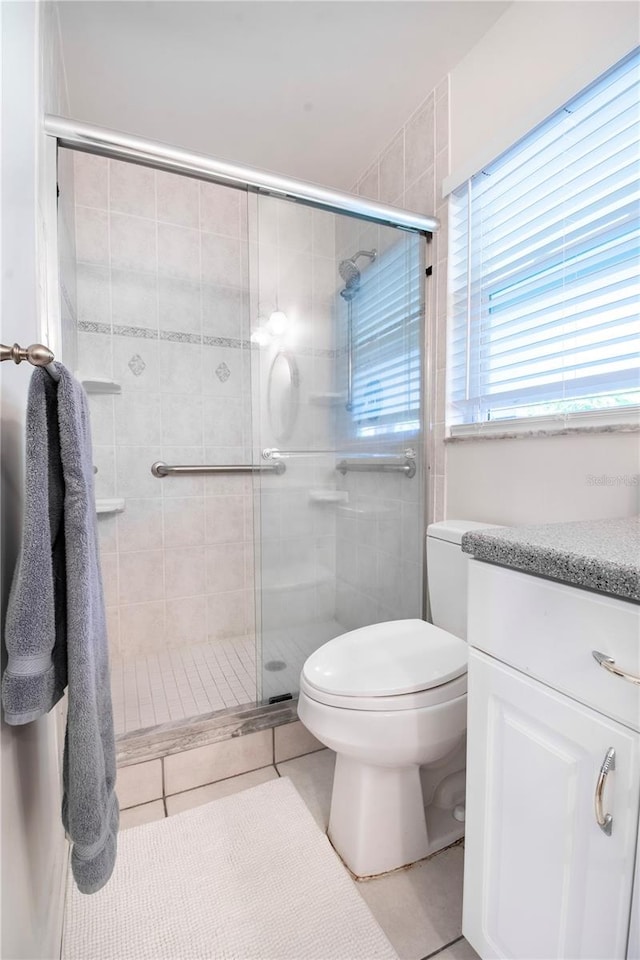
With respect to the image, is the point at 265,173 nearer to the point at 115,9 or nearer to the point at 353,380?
the point at 115,9

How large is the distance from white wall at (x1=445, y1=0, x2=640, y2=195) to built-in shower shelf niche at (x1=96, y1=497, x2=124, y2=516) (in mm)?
1798

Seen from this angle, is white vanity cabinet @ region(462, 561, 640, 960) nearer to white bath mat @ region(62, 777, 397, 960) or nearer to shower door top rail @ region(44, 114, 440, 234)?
white bath mat @ region(62, 777, 397, 960)

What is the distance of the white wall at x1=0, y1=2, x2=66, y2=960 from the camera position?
537mm

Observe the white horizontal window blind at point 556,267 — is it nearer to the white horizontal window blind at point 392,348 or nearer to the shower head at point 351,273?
the white horizontal window blind at point 392,348

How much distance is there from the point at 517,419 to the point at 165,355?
5.31 ft

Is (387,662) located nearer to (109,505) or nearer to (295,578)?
(295,578)

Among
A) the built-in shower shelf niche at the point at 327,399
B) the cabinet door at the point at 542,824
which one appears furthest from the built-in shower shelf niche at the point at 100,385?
the cabinet door at the point at 542,824

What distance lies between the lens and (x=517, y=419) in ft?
4.28

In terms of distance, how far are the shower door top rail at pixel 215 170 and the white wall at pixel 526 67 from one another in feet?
0.78

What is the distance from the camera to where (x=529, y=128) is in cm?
121

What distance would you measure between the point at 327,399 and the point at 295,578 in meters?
0.65

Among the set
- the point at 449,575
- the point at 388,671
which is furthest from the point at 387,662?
the point at 449,575

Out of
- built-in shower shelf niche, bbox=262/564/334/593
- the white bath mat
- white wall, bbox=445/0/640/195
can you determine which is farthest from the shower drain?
white wall, bbox=445/0/640/195

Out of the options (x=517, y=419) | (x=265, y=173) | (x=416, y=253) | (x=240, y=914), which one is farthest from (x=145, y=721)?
(x=416, y=253)
